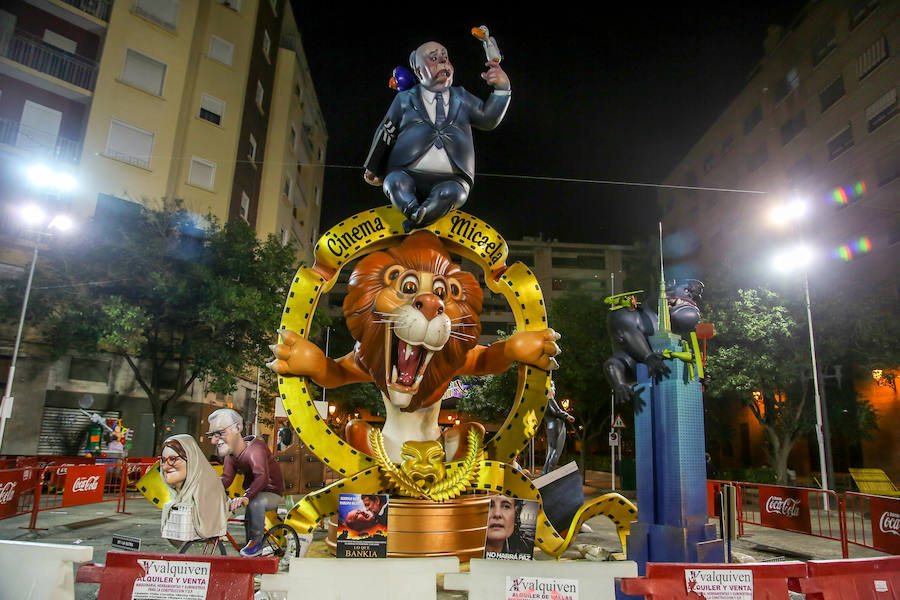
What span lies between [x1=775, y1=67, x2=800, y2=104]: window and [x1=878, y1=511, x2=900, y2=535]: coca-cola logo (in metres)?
20.4

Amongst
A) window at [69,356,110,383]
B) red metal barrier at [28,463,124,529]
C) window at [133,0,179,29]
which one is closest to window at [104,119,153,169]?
window at [133,0,179,29]

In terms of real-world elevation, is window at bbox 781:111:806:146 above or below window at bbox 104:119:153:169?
above

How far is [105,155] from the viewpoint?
17203mm

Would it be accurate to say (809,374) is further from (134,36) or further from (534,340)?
(134,36)

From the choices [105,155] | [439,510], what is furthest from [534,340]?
[105,155]

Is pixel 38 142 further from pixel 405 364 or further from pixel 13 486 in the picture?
pixel 405 364

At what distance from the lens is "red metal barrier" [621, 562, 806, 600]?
9.12ft

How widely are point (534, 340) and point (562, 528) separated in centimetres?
352

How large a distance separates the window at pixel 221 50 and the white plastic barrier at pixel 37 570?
832 inches

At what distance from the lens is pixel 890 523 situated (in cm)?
693

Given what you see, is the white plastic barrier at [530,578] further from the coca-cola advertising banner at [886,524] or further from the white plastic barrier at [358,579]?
the coca-cola advertising banner at [886,524]

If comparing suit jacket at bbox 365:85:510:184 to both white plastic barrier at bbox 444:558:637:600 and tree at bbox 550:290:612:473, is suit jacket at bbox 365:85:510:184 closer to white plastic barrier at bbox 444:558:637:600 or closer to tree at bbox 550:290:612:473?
white plastic barrier at bbox 444:558:637:600

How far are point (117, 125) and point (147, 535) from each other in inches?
569

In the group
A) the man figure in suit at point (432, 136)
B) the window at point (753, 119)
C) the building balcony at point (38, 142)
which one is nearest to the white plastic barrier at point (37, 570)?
the man figure in suit at point (432, 136)
